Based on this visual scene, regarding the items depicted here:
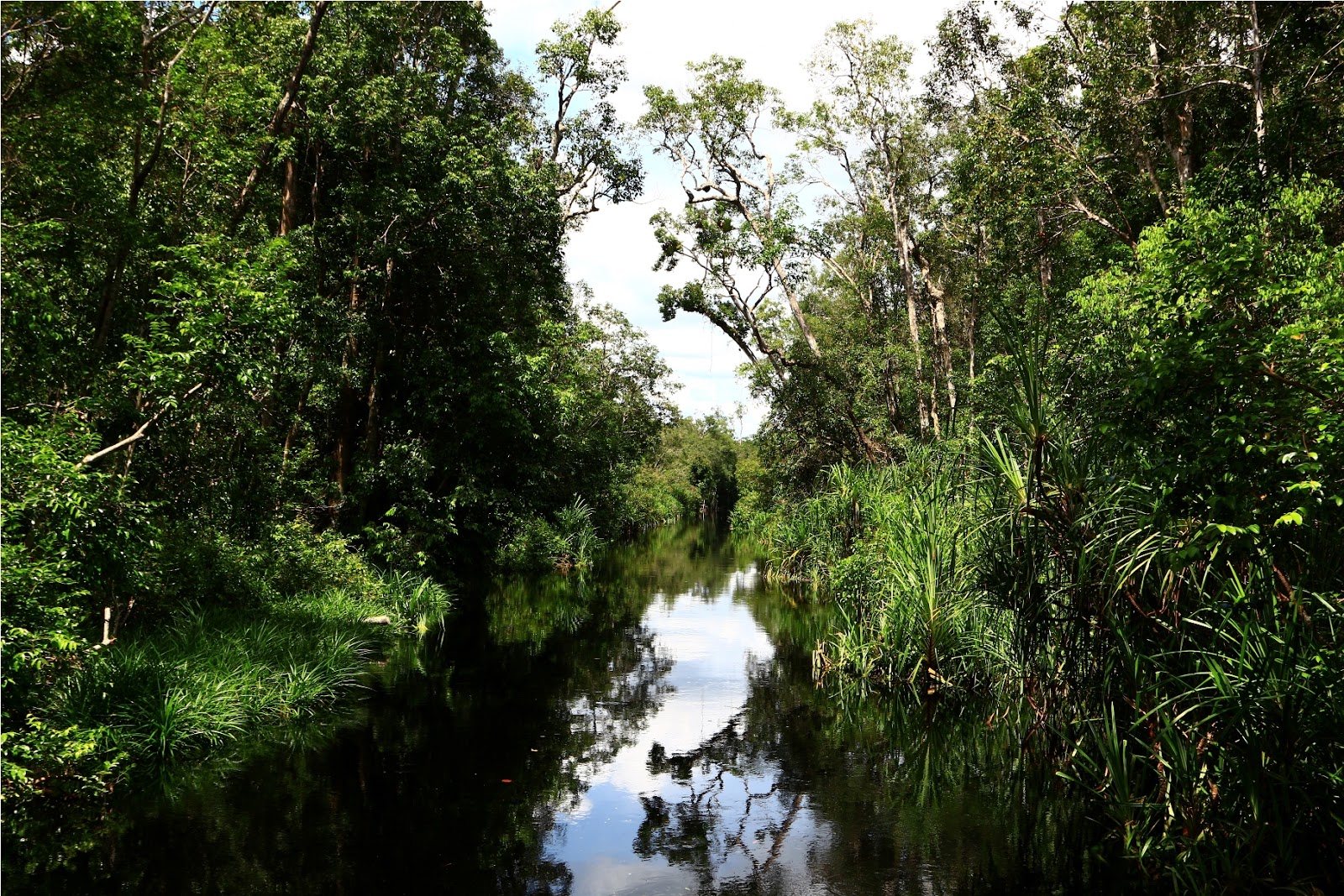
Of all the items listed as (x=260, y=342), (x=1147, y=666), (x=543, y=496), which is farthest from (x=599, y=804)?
(x=543, y=496)

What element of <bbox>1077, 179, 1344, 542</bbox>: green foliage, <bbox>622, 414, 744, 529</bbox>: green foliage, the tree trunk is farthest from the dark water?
<bbox>622, 414, 744, 529</bbox>: green foliage

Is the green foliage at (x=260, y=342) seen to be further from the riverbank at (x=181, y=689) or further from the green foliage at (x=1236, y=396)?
the green foliage at (x=1236, y=396)

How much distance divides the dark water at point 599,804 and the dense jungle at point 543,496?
0.05 meters

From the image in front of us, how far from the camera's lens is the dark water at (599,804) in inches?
220

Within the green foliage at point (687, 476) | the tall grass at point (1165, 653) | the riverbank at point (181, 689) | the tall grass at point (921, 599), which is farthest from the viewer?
the green foliage at point (687, 476)

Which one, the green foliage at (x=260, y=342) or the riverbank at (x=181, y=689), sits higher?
the green foliage at (x=260, y=342)

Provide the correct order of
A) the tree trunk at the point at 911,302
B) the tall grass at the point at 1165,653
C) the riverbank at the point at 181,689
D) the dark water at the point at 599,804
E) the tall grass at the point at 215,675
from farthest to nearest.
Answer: the tree trunk at the point at 911,302, the tall grass at the point at 215,675, the riverbank at the point at 181,689, the dark water at the point at 599,804, the tall grass at the point at 1165,653

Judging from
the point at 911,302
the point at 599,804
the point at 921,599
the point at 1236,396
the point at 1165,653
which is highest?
the point at 911,302

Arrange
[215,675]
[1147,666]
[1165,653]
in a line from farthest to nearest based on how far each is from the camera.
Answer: [215,675] < [1147,666] < [1165,653]

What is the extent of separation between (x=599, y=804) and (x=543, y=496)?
14.7 m

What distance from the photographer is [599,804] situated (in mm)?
7230

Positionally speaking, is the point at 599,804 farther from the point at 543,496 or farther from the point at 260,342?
the point at 543,496

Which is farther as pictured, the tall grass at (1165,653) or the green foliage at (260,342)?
the green foliage at (260,342)

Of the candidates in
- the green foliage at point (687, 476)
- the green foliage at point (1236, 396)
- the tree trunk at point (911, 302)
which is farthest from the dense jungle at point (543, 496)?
the green foliage at point (687, 476)
